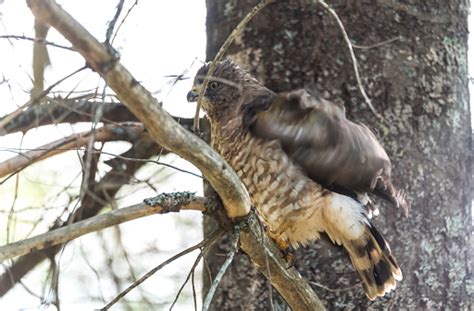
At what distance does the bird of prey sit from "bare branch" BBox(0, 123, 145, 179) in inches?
16.6

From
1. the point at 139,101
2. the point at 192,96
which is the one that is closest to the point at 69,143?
the point at 192,96

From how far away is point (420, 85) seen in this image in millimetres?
3385

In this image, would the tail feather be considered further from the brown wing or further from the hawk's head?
the hawk's head

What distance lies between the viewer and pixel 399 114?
10.9ft

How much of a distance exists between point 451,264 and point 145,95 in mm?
1905

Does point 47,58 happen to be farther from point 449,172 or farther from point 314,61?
point 449,172

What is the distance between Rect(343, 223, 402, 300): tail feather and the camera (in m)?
3.14

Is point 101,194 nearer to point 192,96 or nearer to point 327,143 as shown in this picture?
point 192,96

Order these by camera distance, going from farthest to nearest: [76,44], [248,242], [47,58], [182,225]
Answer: [182,225], [47,58], [248,242], [76,44]

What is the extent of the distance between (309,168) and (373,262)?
0.48 metres

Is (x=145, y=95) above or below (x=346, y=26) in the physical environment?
above

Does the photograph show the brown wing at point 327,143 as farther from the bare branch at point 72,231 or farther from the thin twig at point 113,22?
the thin twig at point 113,22

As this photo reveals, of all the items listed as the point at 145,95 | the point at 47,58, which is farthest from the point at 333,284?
the point at 145,95

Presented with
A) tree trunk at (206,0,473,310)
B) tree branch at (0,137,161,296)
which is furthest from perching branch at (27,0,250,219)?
tree branch at (0,137,161,296)
